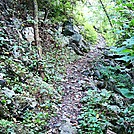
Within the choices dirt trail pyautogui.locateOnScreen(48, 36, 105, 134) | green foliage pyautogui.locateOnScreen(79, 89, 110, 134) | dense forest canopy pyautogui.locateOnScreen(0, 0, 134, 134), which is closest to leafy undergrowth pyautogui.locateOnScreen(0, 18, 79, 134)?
dense forest canopy pyautogui.locateOnScreen(0, 0, 134, 134)

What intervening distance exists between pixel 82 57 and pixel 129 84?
404cm

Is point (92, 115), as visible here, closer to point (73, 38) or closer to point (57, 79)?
point (57, 79)

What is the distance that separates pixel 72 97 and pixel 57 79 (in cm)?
93

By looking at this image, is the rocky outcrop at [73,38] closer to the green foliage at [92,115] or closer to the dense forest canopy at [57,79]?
the dense forest canopy at [57,79]

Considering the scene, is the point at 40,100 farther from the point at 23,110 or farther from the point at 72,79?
the point at 72,79

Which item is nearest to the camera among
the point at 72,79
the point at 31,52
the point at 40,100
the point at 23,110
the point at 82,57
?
the point at 23,110

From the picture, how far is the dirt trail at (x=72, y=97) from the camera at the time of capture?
13.3 ft

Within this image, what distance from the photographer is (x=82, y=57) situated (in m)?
9.52

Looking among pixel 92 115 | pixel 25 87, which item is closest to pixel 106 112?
pixel 92 115

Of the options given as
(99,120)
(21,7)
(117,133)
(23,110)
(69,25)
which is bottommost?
(117,133)

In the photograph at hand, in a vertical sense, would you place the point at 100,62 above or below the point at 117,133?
above

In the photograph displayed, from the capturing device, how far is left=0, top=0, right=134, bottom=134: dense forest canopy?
3.77 m

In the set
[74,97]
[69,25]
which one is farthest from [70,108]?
[69,25]

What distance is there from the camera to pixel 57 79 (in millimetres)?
6258
